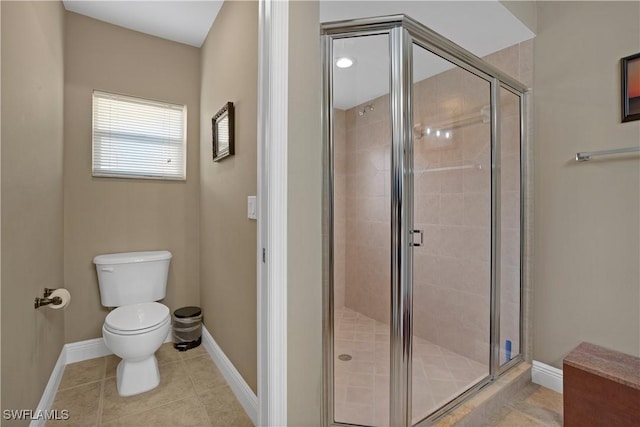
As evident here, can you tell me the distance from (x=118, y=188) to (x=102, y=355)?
48.4 inches

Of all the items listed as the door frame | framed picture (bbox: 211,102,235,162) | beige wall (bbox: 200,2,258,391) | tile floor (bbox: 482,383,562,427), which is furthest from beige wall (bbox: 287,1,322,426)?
tile floor (bbox: 482,383,562,427)

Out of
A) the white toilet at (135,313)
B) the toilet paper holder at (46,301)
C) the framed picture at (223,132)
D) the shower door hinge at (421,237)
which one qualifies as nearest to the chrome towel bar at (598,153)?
the shower door hinge at (421,237)

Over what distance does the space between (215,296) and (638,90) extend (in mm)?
2698

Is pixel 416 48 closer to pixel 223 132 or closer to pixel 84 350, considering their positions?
pixel 223 132

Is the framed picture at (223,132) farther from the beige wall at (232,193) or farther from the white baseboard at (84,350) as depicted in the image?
the white baseboard at (84,350)

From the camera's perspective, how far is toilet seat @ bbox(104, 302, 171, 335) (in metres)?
1.75

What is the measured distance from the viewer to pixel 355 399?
1.44 meters

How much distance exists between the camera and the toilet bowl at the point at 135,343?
1742 mm

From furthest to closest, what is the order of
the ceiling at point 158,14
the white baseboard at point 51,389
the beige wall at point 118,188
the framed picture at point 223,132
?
1. the beige wall at point 118,188
2. the ceiling at point 158,14
3. the framed picture at point 223,132
4. the white baseboard at point 51,389

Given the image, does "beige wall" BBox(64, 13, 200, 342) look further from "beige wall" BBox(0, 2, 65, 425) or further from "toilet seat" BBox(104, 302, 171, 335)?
"toilet seat" BBox(104, 302, 171, 335)

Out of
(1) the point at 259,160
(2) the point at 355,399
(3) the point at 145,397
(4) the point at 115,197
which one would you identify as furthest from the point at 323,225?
(4) the point at 115,197

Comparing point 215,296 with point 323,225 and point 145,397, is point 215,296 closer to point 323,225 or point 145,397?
point 145,397

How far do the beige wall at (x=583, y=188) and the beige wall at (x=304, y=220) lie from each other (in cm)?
153

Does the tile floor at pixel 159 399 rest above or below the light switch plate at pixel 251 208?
below
